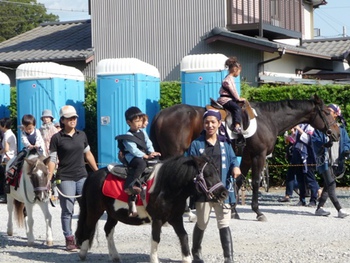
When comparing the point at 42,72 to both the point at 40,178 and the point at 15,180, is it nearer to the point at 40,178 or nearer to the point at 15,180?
the point at 15,180

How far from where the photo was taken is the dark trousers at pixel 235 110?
1260 centimetres

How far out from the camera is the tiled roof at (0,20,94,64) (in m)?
26.3

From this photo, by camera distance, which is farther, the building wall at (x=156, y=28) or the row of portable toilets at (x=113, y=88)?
the building wall at (x=156, y=28)

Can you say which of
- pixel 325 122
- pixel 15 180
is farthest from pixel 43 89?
pixel 325 122

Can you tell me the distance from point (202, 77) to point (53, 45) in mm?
12312

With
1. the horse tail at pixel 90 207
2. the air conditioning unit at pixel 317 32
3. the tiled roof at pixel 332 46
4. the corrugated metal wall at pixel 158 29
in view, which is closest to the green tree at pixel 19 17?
the air conditioning unit at pixel 317 32

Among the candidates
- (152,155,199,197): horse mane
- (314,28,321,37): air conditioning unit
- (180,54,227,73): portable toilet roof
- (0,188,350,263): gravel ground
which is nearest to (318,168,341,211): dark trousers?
(0,188,350,263): gravel ground

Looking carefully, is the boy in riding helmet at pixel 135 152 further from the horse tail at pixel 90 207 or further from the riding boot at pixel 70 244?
the riding boot at pixel 70 244

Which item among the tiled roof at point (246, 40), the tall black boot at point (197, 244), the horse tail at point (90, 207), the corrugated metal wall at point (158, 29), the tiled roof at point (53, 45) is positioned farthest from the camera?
the tiled roof at point (53, 45)

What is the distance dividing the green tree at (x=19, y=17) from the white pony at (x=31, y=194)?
163 feet

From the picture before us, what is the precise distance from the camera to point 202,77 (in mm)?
17062

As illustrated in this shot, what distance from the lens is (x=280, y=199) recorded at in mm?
16094

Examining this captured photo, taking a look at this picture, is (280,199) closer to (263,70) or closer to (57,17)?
(263,70)

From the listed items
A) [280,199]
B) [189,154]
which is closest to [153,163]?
[189,154]
